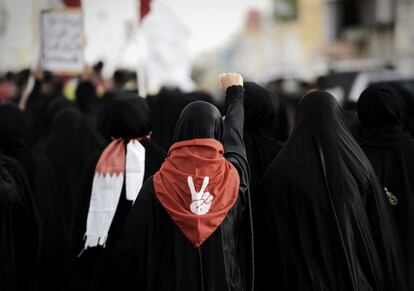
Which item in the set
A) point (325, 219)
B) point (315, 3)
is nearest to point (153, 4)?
point (325, 219)

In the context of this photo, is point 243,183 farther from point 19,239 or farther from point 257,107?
point 19,239

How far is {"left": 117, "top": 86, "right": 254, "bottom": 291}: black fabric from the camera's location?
131 inches

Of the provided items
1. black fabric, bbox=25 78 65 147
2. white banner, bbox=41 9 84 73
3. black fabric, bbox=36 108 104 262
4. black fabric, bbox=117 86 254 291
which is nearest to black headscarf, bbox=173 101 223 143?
black fabric, bbox=117 86 254 291

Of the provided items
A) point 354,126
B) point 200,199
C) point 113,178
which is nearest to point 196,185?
point 200,199

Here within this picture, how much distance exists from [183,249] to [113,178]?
3.99 ft

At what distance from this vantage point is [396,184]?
4461mm

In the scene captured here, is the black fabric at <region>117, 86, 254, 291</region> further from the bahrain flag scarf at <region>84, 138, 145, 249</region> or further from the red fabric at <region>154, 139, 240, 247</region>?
the bahrain flag scarf at <region>84, 138, 145, 249</region>

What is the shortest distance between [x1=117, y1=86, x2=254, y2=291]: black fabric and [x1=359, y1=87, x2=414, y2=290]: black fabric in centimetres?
119

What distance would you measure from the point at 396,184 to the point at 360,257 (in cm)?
89

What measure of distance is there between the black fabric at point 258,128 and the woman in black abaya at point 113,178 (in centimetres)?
58

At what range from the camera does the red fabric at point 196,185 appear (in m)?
3.27

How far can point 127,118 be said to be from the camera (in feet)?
14.8

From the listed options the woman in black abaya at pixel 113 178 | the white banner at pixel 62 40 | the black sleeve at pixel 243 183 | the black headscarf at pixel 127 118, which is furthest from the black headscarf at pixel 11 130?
the white banner at pixel 62 40

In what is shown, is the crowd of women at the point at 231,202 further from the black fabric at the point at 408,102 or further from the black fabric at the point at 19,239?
the black fabric at the point at 408,102
